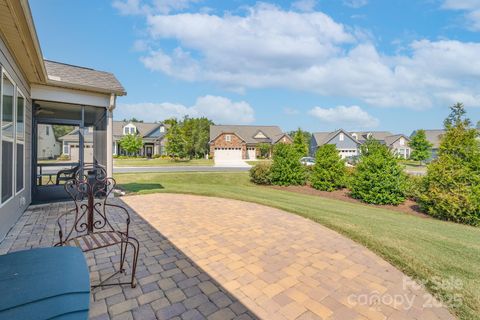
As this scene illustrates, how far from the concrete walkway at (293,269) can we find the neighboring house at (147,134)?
36.4 meters

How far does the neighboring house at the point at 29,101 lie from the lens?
3.82 meters

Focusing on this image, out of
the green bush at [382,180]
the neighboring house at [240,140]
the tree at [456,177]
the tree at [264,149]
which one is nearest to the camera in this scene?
the tree at [456,177]

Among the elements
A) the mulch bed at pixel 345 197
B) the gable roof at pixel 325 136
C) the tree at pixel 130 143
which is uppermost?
the gable roof at pixel 325 136

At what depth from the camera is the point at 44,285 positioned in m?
1.59

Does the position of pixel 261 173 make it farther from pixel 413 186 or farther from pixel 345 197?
pixel 413 186

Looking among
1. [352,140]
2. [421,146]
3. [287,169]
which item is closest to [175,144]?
[287,169]

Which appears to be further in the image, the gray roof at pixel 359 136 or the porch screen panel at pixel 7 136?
the gray roof at pixel 359 136

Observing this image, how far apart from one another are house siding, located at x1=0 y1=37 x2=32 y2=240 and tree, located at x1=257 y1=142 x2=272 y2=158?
35.3m

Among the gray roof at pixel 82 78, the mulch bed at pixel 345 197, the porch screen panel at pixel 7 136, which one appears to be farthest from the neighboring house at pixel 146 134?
the porch screen panel at pixel 7 136

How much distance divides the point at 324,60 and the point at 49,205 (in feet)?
64.2

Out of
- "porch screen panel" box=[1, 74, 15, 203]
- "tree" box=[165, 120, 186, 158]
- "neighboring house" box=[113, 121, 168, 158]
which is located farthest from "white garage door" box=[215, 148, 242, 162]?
"porch screen panel" box=[1, 74, 15, 203]

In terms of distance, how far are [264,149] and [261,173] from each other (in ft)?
86.8

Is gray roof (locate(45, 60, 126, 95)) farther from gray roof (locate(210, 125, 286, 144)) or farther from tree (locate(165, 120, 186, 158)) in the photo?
gray roof (locate(210, 125, 286, 144))

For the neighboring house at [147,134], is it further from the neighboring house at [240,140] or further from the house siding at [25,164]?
the house siding at [25,164]
